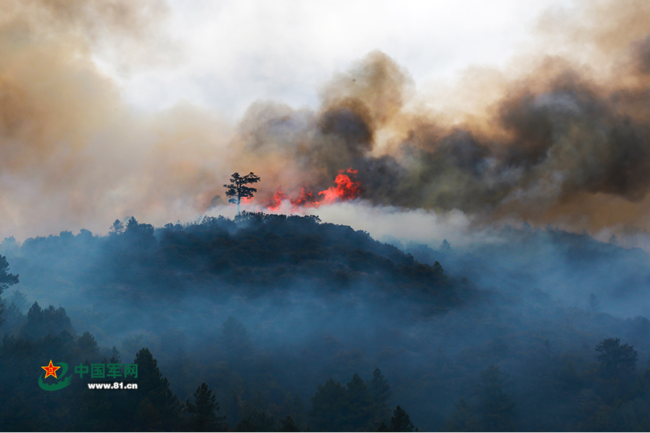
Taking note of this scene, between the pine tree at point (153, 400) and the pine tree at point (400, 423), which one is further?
the pine tree at point (400, 423)

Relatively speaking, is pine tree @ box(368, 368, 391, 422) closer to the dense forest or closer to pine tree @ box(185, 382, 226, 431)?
the dense forest

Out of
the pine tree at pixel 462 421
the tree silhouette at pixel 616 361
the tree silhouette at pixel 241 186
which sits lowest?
the pine tree at pixel 462 421

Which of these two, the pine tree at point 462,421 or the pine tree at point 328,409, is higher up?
the pine tree at point 328,409

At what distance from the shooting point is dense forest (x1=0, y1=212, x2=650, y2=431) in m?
63.8

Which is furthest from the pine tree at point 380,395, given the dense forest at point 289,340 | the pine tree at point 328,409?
the pine tree at point 328,409

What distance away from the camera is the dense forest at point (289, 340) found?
6384 cm

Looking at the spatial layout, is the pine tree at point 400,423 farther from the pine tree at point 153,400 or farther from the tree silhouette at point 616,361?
the tree silhouette at point 616,361

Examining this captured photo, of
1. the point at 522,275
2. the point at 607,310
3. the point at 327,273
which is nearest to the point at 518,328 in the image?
the point at 327,273

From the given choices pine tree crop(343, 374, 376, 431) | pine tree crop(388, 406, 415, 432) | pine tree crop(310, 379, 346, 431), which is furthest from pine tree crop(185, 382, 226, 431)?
pine tree crop(388, 406, 415, 432)

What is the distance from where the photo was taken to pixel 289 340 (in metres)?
115

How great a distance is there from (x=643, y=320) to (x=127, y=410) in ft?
457

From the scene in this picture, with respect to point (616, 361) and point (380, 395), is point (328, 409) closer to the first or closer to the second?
point (380, 395)

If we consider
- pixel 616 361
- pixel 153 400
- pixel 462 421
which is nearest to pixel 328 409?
pixel 462 421

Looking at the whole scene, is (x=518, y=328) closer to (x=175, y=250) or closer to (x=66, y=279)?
(x=175, y=250)
